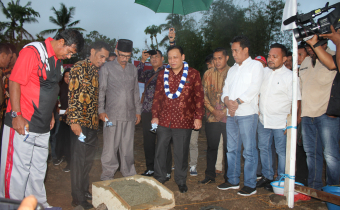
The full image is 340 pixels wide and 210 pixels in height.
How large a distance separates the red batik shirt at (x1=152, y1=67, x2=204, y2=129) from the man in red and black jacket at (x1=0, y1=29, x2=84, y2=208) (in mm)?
1627

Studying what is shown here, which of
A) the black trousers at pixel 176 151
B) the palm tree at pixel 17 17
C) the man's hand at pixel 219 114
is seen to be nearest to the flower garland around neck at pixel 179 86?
the black trousers at pixel 176 151

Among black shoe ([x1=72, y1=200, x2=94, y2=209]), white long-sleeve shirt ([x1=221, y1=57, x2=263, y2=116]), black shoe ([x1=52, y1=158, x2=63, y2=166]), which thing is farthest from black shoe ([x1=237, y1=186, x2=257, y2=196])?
black shoe ([x1=52, y1=158, x2=63, y2=166])

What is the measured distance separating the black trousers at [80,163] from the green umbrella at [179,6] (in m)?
3.07

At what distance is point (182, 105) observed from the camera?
4125mm

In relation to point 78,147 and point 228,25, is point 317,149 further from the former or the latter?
point 228,25

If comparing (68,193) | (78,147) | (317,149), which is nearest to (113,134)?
(78,147)

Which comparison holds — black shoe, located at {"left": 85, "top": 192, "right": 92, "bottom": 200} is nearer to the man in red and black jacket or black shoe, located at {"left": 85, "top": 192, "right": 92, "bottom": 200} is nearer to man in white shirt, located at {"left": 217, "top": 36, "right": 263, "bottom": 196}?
the man in red and black jacket

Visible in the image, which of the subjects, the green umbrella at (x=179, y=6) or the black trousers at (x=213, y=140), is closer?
the black trousers at (x=213, y=140)

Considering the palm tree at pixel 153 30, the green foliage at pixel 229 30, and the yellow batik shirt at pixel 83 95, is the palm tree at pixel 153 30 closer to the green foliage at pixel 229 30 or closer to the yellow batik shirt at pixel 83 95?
the green foliage at pixel 229 30

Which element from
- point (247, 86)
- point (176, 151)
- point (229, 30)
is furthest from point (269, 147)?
point (229, 30)

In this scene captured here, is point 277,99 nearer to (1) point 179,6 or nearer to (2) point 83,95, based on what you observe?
(1) point 179,6

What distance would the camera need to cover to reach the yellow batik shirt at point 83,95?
346 centimetres

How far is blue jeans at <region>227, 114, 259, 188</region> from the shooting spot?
12.9 ft

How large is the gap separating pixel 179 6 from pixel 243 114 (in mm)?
2715
